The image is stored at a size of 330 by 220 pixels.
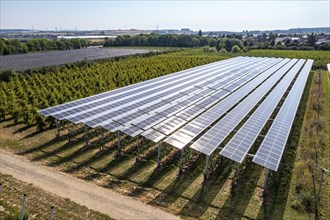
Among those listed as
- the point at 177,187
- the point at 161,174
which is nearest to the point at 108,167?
the point at 161,174

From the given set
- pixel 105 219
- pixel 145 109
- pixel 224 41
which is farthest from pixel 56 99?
pixel 224 41

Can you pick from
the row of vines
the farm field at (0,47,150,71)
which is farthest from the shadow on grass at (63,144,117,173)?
the farm field at (0,47,150,71)

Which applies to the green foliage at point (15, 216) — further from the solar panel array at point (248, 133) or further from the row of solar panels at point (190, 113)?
the solar panel array at point (248, 133)

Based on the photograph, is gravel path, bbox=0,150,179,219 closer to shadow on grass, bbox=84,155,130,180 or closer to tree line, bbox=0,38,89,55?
shadow on grass, bbox=84,155,130,180

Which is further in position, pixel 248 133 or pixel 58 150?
pixel 58 150

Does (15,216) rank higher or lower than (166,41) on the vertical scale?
lower

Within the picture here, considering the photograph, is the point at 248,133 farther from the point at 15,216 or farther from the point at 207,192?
the point at 15,216
